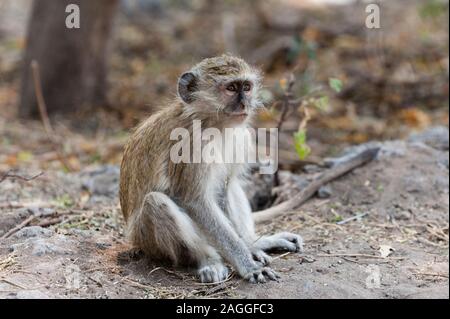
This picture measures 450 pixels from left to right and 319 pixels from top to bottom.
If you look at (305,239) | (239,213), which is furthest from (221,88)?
(305,239)

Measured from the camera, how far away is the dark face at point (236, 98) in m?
5.07

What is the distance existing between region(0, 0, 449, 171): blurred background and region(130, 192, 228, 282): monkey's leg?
214cm

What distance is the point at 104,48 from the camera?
10.9 metres

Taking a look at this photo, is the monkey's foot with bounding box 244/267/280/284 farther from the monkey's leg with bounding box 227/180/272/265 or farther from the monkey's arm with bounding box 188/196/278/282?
the monkey's leg with bounding box 227/180/272/265

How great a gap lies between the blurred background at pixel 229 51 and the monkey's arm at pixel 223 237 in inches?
77.4

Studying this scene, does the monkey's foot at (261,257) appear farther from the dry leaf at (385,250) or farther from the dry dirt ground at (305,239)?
the dry leaf at (385,250)

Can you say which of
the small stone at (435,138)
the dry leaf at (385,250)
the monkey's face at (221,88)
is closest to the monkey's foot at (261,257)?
the dry leaf at (385,250)

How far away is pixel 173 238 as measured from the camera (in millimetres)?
4895

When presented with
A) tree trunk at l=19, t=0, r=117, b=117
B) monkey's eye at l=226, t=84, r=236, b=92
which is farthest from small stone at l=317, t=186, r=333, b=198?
tree trunk at l=19, t=0, r=117, b=117

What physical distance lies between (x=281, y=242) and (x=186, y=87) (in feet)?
4.78

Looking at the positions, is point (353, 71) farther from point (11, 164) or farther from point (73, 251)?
point (73, 251)

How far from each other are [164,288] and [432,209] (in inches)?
117

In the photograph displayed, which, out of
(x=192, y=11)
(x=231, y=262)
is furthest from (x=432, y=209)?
(x=192, y=11)
